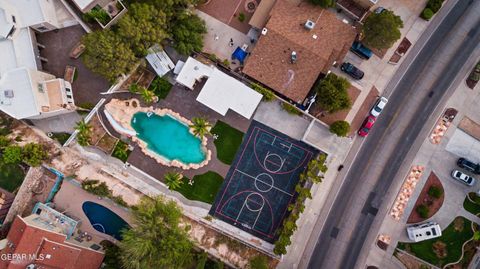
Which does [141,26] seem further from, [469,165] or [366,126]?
[469,165]

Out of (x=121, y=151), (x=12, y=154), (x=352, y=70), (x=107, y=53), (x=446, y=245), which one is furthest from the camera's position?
(x=446, y=245)

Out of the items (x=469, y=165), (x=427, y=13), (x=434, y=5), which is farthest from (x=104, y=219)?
(x=434, y=5)

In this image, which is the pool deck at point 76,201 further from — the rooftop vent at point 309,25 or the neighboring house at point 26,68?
the rooftop vent at point 309,25

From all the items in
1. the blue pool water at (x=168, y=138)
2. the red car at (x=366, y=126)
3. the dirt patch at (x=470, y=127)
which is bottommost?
the blue pool water at (x=168, y=138)

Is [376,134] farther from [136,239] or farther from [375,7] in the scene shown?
[136,239]

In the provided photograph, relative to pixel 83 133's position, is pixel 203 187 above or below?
below

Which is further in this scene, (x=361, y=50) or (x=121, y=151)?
(x=361, y=50)

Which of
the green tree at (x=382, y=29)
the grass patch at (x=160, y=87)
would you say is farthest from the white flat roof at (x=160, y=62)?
the green tree at (x=382, y=29)
